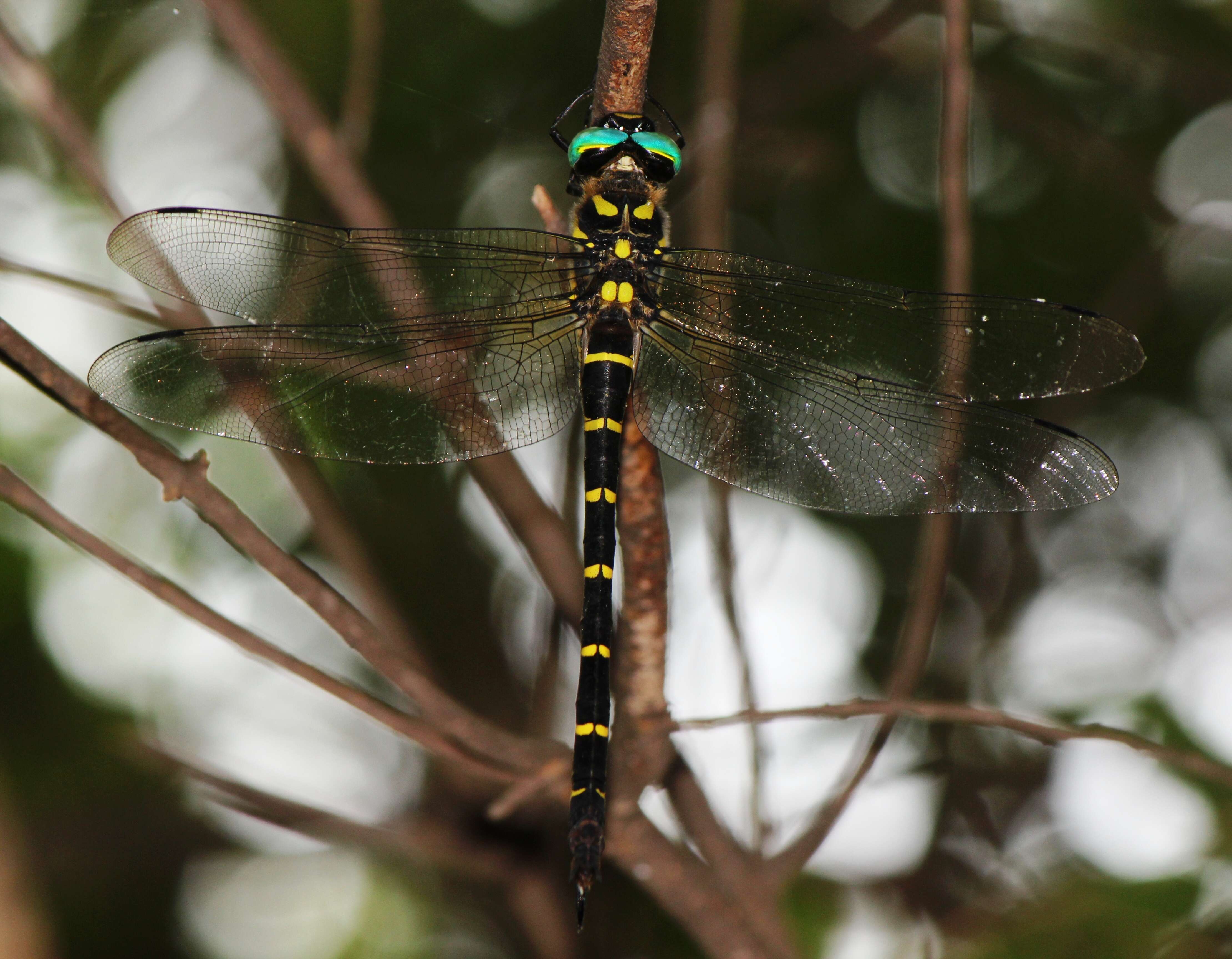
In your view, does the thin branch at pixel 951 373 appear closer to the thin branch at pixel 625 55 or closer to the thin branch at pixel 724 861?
the thin branch at pixel 724 861

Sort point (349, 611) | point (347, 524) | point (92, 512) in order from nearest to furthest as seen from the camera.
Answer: point (349, 611), point (347, 524), point (92, 512)

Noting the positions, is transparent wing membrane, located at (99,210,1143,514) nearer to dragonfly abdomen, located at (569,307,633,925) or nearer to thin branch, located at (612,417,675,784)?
dragonfly abdomen, located at (569,307,633,925)

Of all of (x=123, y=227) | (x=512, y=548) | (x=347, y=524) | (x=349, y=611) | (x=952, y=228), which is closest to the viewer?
(x=349, y=611)

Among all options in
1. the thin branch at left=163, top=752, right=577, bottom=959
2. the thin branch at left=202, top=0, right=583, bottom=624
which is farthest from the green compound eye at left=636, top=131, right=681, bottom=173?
the thin branch at left=163, top=752, right=577, bottom=959

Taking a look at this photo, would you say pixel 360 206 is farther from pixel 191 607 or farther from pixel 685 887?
pixel 685 887

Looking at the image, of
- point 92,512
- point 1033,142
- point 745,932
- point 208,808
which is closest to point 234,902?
point 208,808

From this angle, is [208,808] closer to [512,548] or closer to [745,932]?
[512,548]
